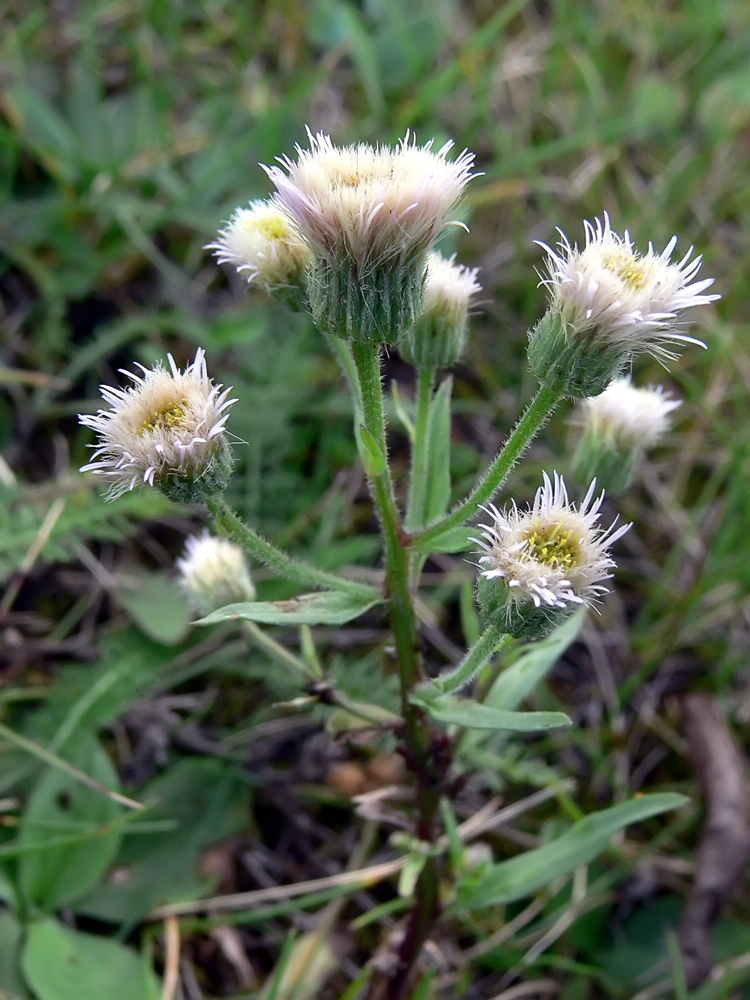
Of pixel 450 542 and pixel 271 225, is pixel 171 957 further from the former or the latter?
pixel 271 225

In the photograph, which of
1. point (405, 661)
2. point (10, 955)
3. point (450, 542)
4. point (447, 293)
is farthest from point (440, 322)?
point (10, 955)

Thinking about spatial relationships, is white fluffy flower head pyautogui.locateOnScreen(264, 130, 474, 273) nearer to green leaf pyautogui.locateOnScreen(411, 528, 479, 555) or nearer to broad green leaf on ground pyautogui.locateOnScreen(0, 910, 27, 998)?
green leaf pyautogui.locateOnScreen(411, 528, 479, 555)

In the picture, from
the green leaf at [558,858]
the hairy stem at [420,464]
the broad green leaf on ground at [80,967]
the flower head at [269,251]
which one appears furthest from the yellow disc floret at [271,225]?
the broad green leaf on ground at [80,967]

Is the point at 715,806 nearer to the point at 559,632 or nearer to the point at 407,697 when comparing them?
the point at 559,632

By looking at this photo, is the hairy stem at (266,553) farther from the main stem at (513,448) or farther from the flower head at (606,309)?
the flower head at (606,309)

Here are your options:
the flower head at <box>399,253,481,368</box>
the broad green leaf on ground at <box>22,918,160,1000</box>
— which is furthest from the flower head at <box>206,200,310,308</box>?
the broad green leaf on ground at <box>22,918,160,1000</box>
